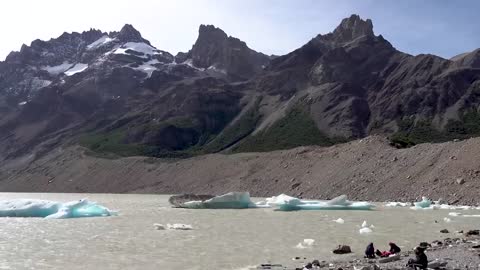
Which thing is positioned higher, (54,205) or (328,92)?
(328,92)

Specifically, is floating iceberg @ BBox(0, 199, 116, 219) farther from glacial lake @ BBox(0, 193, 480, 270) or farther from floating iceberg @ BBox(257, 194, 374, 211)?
floating iceberg @ BBox(257, 194, 374, 211)

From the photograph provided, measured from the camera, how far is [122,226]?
3997 centimetres

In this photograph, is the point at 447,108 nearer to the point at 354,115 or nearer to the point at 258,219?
the point at 354,115

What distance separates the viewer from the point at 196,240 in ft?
102

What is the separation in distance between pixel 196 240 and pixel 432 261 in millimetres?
14972

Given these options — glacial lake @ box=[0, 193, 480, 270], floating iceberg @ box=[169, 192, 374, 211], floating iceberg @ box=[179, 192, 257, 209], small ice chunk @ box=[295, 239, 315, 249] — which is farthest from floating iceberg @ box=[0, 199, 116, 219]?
small ice chunk @ box=[295, 239, 315, 249]

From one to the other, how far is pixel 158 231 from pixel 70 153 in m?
137

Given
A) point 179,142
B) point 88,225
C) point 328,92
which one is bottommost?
point 88,225

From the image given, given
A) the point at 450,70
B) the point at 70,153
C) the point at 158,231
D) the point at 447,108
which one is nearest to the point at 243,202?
the point at 158,231

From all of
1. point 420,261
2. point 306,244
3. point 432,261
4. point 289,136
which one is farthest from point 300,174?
point 420,261

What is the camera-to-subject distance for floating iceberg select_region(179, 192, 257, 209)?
62062 millimetres

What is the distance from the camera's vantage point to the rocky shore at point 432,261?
1914 centimetres

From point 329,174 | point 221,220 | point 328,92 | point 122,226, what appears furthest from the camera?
point 328,92

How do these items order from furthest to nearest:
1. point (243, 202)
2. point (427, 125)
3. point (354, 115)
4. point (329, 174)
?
point (354, 115) < point (427, 125) < point (329, 174) < point (243, 202)
